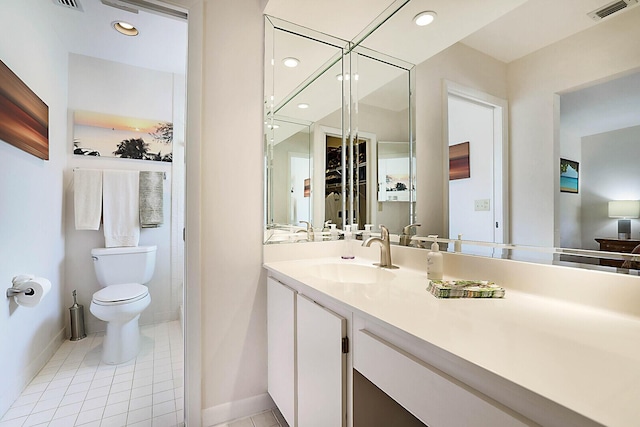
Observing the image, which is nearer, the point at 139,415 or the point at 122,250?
the point at 139,415

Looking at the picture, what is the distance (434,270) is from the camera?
1147mm

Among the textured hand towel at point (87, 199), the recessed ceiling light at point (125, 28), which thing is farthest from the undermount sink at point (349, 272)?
the recessed ceiling light at point (125, 28)

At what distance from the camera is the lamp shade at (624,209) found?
776 millimetres

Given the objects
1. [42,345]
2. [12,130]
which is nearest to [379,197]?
[12,130]

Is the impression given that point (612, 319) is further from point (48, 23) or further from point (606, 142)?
point (48, 23)

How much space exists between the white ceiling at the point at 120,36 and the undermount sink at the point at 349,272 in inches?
66.5

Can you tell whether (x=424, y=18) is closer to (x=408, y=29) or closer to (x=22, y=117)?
(x=408, y=29)

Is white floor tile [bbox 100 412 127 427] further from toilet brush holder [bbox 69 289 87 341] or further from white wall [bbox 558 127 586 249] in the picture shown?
white wall [bbox 558 127 586 249]

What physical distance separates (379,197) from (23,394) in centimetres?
238

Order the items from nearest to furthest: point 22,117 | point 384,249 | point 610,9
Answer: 1. point 610,9
2. point 384,249
3. point 22,117

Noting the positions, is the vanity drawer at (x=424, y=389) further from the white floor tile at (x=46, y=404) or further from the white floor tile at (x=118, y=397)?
the white floor tile at (x=46, y=404)

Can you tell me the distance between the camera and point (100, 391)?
69.2 inches

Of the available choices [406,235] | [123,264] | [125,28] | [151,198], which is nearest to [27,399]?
[123,264]

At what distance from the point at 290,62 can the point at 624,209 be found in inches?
65.7
